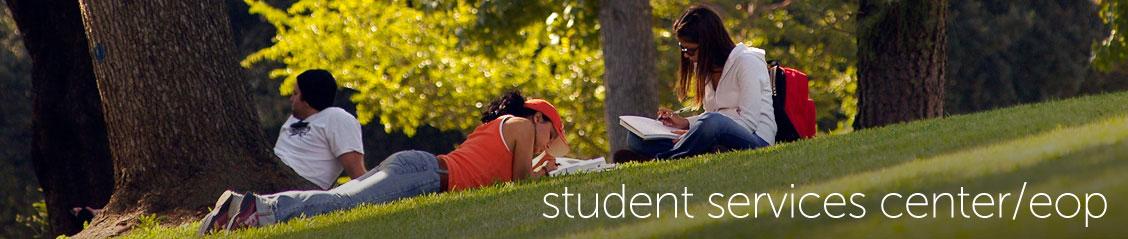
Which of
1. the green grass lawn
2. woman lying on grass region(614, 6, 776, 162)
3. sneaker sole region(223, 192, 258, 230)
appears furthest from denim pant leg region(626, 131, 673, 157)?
sneaker sole region(223, 192, 258, 230)

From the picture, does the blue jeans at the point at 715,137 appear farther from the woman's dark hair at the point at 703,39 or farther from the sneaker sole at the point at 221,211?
the sneaker sole at the point at 221,211

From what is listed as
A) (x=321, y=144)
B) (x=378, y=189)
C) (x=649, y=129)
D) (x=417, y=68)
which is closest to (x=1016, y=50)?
(x=417, y=68)

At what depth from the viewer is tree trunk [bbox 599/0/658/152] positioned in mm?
22359

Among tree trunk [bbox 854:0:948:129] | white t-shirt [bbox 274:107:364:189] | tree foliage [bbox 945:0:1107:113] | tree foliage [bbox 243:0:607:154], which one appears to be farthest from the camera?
tree foliage [bbox 945:0:1107:113]

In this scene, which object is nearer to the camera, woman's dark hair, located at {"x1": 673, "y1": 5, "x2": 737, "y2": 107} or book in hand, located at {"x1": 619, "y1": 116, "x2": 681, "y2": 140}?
woman's dark hair, located at {"x1": 673, "y1": 5, "x2": 737, "y2": 107}

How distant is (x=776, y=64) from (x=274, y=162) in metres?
2.96

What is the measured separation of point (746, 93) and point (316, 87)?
7.89ft

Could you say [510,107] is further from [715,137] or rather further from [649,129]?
[715,137]

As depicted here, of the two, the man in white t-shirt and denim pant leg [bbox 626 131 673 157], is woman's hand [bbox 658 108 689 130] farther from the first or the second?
the man in white t-shirt

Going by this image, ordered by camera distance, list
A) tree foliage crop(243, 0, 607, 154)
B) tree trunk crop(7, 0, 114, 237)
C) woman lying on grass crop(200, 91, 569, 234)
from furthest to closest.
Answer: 1. tree foliage crop(243, 0, 607, 154)
2. tree trunk crop(7, 0, 114, 237)
3. woman lying on grass crop(200, 91, 569, 234)

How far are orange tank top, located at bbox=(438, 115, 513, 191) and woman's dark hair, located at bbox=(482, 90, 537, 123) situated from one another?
124mm

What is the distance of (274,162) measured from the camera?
12375 mm

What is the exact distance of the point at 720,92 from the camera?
39.3 feet

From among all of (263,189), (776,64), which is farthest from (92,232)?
(776,64)
